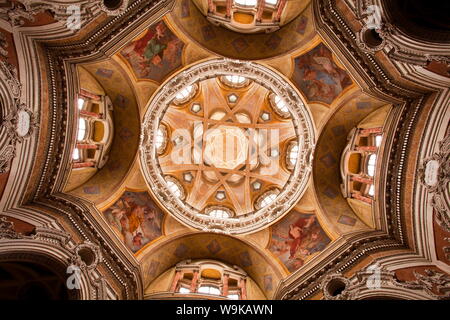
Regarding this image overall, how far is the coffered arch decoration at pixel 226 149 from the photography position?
71.2 ft

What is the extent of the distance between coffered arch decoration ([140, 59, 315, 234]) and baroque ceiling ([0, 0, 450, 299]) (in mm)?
116

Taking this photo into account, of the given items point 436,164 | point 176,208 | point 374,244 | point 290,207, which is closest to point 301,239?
point 290,207

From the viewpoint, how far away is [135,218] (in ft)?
70.3

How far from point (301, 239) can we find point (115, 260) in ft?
29.6

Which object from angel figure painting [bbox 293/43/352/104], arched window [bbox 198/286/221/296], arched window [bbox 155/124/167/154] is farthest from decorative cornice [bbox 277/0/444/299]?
arched window [bbox 155/124/167/154]

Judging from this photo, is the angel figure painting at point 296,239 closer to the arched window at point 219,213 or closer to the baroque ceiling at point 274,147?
the baroque ceiling at point 274,147

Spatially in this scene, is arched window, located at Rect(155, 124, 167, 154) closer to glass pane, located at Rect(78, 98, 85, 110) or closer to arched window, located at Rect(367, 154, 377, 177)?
glass pane, located at Rect(78, 98, 85, 110)

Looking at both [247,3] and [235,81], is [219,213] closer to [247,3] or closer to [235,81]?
[235,81]

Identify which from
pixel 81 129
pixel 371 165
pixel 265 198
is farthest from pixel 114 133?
pixel 371 165

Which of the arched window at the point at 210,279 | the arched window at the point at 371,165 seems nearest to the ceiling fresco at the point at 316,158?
the arched window at the point at 210,279

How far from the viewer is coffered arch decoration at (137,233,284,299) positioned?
2123 centimetres

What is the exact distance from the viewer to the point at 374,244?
57.3 feet

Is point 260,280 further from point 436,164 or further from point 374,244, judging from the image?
point 436,164

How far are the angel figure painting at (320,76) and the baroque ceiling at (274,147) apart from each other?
75 millimetres
